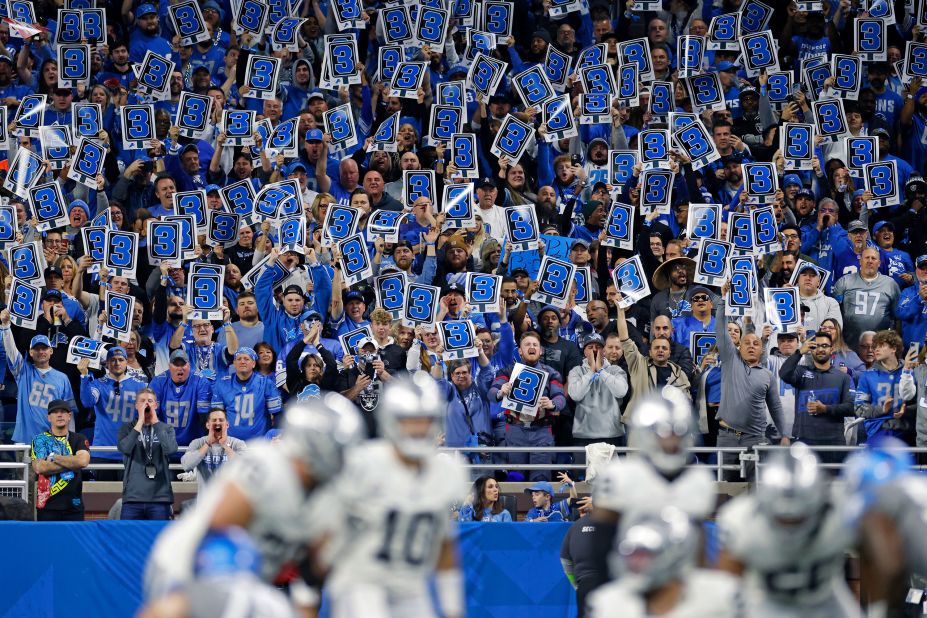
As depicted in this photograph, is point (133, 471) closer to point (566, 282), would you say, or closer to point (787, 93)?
point (566, 282)

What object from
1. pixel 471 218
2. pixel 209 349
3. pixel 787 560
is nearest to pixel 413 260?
pixel 471 218

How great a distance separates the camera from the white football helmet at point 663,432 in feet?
29.1

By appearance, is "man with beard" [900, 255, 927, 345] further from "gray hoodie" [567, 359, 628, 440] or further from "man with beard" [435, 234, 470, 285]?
"man with beard" [435, 234, 470, 285]

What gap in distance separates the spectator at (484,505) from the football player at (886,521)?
6.09 metres

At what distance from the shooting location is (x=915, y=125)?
1923 centimetres

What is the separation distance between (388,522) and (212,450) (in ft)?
20.5

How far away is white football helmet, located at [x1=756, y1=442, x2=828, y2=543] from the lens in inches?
301

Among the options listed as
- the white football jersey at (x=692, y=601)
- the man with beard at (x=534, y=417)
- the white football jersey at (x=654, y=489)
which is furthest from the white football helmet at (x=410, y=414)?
the man with beard at (x=534, y=417)

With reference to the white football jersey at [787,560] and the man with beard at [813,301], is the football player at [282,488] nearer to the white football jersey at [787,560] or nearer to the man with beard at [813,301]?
the white football jersey at [787,560]

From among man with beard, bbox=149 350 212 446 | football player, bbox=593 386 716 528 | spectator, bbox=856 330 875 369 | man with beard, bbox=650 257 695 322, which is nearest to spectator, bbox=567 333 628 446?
man with beard, bbox=650 257 695 322

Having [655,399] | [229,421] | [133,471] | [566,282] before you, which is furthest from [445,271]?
[655,399]

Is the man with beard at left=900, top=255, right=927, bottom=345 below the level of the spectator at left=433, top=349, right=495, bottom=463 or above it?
above

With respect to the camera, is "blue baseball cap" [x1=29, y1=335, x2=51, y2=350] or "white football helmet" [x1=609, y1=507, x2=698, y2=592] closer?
"white football helmet" [x1=609, y1=507, x2=698, y2=592]

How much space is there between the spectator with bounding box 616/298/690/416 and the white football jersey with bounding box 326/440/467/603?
21.8ft
